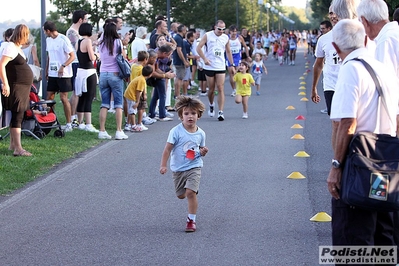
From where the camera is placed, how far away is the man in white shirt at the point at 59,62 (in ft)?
42.1

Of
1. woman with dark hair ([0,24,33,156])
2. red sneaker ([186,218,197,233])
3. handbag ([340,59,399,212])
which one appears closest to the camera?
handbag ([340,59,399,212])

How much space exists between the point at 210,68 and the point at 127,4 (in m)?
17.3

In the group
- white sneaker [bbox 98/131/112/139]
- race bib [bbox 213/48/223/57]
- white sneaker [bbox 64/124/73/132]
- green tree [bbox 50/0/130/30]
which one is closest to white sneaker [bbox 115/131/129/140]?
white sneaker [bbox 98/131/112/139]

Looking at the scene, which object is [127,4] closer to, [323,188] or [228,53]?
[228,53]

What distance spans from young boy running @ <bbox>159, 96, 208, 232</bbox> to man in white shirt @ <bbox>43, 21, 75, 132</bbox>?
21.3ft

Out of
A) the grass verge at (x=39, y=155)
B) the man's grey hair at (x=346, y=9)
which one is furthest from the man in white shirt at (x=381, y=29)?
the grass verge at (x=39, y=155)

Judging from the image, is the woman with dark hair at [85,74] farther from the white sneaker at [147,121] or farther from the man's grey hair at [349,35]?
the man's grey hair at [349,35]

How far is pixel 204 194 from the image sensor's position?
8.19m

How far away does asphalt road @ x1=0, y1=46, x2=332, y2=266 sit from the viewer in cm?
600

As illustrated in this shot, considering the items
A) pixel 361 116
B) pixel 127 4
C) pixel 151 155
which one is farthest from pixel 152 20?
pixel 361 116

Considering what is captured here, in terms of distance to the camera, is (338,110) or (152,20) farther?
(152,20)

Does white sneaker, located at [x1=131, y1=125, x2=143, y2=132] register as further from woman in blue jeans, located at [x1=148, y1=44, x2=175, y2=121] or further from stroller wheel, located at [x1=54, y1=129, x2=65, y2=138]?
stroller wheel, located at [x1=54, y1=129, x2=65, y2=138]

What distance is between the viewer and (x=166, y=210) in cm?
748

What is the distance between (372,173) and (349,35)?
883 millimetres
